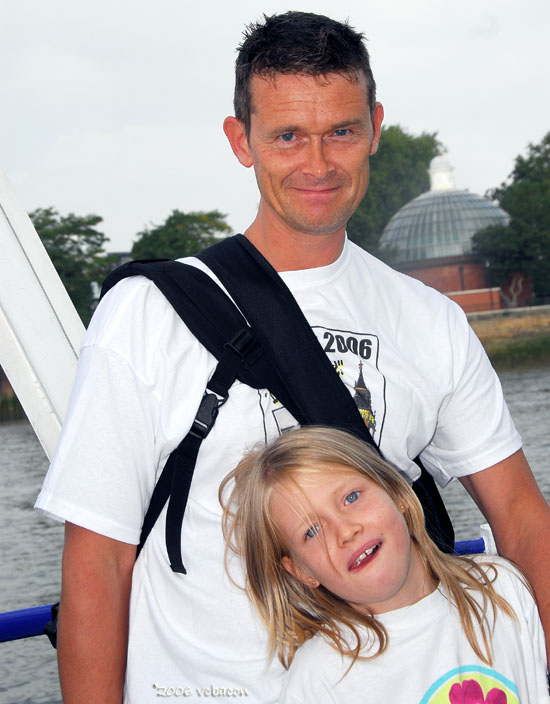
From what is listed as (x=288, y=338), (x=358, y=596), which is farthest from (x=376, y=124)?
(x=358, y=596)

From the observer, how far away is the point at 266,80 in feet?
5.46

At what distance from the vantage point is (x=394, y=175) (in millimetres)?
55531

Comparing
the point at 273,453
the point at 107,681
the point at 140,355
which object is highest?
the point at 140,355

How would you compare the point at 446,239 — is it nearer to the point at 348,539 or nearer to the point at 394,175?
the point at 394,175

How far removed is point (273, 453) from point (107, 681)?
418 mm

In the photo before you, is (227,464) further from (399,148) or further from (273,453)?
(399,148)

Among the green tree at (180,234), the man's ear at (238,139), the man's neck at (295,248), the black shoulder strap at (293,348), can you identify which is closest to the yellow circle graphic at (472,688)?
the black shoulder strap at (293,348)

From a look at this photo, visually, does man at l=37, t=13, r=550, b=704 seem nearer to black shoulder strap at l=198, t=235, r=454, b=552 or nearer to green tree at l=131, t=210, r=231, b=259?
black shoulder strap at l=198, t=235, r=454, b=552

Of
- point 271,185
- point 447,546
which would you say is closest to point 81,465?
point 271,185

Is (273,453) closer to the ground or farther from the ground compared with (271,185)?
closer to the ground

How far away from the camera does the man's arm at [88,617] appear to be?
1.45 meters

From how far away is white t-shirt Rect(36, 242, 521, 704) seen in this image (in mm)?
1456

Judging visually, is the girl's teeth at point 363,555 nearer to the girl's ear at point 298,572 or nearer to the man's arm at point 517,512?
the girl's ear at point 298,572

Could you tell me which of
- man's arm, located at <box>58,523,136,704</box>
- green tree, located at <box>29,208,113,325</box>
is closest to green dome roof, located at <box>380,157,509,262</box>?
green tree, located at <box>29,208,113,325</box>
